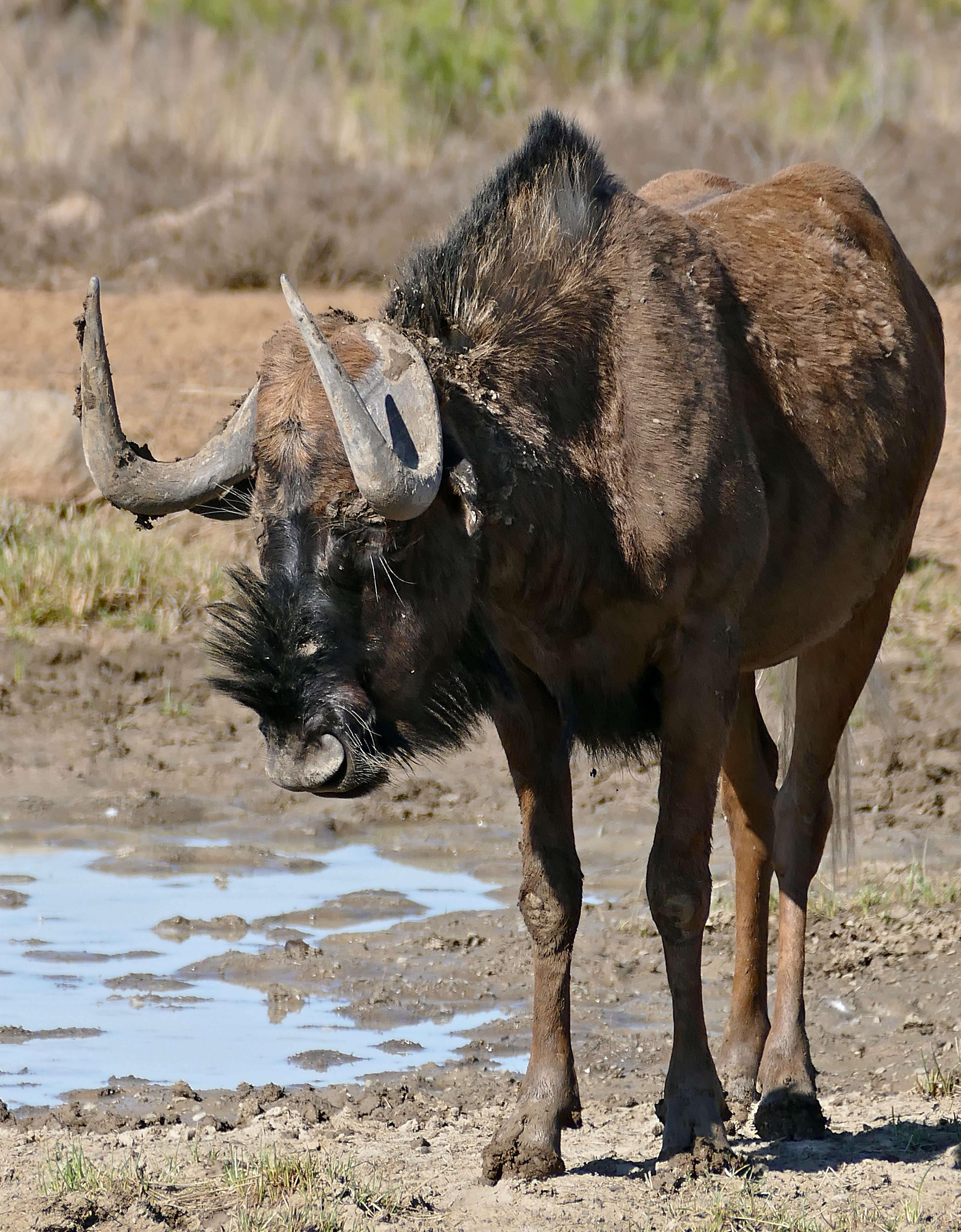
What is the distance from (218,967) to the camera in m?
6.28

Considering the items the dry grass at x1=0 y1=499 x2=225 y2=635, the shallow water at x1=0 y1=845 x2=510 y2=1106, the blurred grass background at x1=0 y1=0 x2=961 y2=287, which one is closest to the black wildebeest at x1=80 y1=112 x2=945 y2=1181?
the shallow water at x1=0 y1=845 x2=510 y2=1106

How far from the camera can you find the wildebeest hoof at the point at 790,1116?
5.02 meters

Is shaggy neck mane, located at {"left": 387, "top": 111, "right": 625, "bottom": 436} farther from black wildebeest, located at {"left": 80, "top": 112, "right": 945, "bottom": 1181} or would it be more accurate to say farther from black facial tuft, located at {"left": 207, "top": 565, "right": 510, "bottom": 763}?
black facial tuft, located at {"left": 207, "top": 565, "right": 510, "bottom": 763}

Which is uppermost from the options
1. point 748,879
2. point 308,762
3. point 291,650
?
point 291,650

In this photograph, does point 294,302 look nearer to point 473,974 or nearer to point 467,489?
point 467,489

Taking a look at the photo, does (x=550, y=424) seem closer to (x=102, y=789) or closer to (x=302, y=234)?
(x=102, y=789)

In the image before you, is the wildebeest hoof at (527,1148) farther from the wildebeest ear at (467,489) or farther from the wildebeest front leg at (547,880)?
the wildebeest ear at (467,489)

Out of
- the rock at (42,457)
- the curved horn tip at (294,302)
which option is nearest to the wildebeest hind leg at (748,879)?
the curved horn tip at (294,302)

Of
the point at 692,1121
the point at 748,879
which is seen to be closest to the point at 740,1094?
the point at 748,879

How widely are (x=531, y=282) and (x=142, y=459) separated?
3.60ft

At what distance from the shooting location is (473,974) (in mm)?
6285

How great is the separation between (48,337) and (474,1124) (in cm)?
1041

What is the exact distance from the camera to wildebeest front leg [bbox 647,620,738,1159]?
15.0 feet

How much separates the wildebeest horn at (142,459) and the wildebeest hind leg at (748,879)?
73.3 inches
